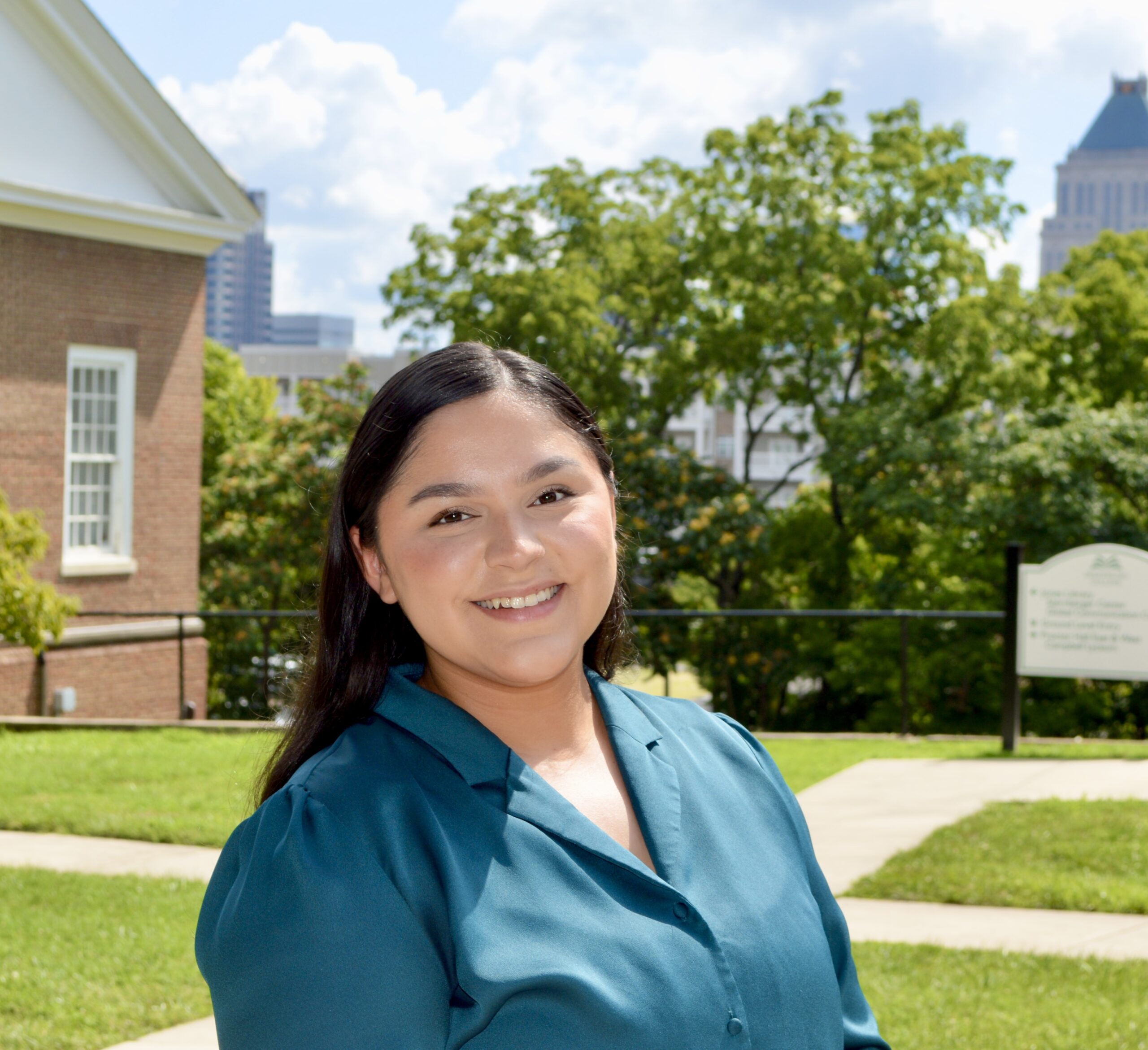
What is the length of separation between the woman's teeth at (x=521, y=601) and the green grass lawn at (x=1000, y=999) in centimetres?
346

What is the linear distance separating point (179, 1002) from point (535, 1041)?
13.3 ft

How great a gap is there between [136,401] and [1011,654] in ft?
39.3

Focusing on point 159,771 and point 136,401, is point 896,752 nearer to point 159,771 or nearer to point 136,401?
point 159,771

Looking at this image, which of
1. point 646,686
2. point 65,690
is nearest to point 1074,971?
point 65,690

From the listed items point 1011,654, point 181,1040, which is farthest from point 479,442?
point 1011,654

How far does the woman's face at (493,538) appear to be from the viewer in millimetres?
1896

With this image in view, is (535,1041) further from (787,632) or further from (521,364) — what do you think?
(787,632)

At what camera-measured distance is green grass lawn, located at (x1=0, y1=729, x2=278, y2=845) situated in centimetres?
805

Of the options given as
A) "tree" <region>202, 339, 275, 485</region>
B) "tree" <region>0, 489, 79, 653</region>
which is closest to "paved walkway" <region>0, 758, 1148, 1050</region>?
"tree" <region>0, 489, 79, 653</region>

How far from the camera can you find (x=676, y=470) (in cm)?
2297

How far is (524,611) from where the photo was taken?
1948mm

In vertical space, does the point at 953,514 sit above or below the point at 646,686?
above

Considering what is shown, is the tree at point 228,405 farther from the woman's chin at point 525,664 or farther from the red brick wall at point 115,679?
the woman's chin at point 525,664

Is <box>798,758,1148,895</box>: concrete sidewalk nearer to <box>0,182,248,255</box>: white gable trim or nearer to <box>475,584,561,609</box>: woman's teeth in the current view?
<box>475,584,561,609</box>: woman's teeth
